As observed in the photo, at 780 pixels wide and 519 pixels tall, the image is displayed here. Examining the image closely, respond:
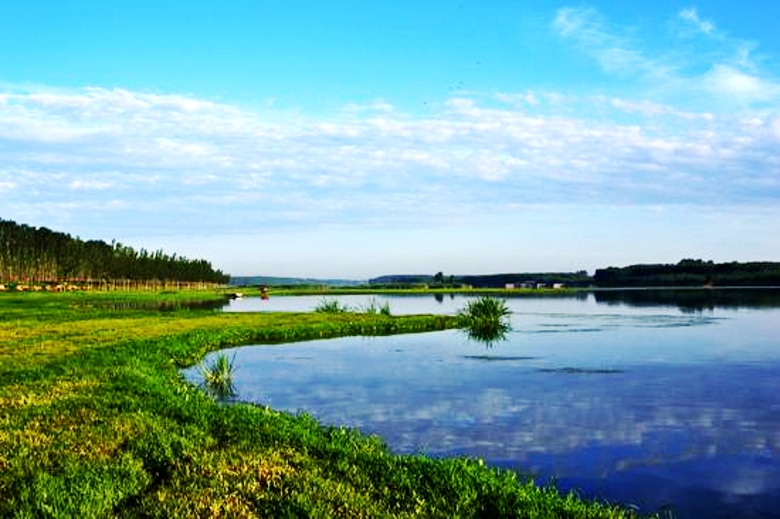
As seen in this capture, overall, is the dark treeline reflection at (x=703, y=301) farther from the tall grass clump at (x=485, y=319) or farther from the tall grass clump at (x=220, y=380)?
the tall grass clump at (x=220, y=380)

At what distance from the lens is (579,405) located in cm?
2402

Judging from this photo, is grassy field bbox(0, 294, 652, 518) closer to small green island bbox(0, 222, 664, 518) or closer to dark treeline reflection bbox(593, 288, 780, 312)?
small green island bbox(0, 222, 664, 518)

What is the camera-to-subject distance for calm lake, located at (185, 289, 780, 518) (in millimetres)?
15516

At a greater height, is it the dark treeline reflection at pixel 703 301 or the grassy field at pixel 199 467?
the dark treeline reflection at pixel 703 301

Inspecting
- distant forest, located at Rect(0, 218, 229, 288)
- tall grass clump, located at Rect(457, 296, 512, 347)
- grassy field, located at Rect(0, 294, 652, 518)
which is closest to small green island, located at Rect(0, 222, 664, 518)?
grassy field, located at Rect(0, 294, 652, 518)

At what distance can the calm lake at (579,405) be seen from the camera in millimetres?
15516

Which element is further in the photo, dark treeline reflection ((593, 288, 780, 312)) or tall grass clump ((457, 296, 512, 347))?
dark treeline reflection ((593, 288, 780, 312))

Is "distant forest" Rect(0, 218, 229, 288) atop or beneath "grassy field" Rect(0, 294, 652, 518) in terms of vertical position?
atop

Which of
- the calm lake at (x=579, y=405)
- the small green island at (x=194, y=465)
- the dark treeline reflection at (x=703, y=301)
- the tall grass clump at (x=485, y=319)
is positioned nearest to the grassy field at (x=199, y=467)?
the small green island at (x=194, y=465)

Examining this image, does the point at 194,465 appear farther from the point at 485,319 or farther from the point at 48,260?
the point at 48,260

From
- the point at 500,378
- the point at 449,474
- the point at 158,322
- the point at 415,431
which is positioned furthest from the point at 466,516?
the point at 158,322

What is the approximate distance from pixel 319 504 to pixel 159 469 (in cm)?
386

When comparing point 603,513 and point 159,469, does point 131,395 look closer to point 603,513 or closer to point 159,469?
point 159,469

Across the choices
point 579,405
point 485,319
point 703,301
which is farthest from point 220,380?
point 703,301
